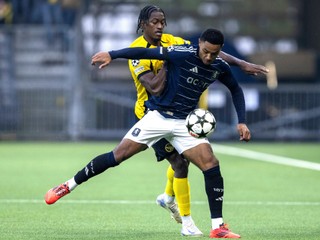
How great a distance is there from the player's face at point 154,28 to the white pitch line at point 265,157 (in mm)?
8818

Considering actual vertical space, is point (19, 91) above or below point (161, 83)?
below

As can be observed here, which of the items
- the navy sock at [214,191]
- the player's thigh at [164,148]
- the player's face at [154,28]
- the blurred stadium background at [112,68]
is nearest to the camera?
the navy sock at [214,191]

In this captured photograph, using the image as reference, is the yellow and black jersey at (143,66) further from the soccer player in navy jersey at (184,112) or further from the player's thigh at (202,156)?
the player's thigh at (202,156)

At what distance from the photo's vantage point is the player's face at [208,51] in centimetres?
1030

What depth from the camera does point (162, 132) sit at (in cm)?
1083

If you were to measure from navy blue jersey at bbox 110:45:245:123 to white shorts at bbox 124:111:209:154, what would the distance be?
0.08 meters

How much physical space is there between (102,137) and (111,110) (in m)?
0.75

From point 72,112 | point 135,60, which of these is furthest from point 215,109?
point 135,60

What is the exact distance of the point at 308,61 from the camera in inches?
1270

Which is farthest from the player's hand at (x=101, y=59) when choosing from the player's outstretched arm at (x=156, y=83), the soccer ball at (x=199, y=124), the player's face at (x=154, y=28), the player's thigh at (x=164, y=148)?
the player's thigh at (x=164, y=148)

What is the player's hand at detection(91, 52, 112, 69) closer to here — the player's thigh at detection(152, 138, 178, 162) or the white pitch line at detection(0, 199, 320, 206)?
the player's thigh at detection(152, 138, 178, 162)

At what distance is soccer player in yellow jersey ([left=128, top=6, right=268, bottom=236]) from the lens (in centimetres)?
1093

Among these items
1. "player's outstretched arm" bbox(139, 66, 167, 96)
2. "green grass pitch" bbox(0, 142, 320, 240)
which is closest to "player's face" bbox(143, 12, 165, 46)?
"player's outstretched arm" bbox(139, 66, 167, 96)

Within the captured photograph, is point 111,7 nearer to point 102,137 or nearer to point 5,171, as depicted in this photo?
point 102,137
